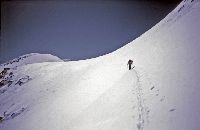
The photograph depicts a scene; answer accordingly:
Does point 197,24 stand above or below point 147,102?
above

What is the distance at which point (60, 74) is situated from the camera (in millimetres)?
48250

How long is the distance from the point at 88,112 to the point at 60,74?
955 inches

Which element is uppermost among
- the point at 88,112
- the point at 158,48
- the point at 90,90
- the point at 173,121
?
the point at 158,48

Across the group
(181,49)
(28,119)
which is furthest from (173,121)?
(28,119)

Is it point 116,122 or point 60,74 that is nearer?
point 116,122

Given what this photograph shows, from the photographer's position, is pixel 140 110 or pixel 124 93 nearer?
pixel 140 110

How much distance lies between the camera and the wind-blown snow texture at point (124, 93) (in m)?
17.5

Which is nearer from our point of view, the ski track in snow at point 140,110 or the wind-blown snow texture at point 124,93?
the ski track in snow at point 140,110

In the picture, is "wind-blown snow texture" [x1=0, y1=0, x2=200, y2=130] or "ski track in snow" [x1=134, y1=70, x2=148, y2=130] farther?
"wind-blown snow texture" [x1=0, y1=0, x2=200, y2=130]

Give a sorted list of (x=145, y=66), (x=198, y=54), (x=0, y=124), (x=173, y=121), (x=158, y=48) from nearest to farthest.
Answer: (x=173, y=121) < (x=198, y=54) < (x=145, y=66) < (x=158, y=48) < (x=0, y=124)

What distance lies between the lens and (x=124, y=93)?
2464 centimetres

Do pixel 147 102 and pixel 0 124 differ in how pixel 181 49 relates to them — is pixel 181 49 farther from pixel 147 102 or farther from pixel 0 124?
pixel 0 124

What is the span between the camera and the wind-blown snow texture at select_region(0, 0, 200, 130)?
17.5 m

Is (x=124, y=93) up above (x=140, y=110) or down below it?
above
